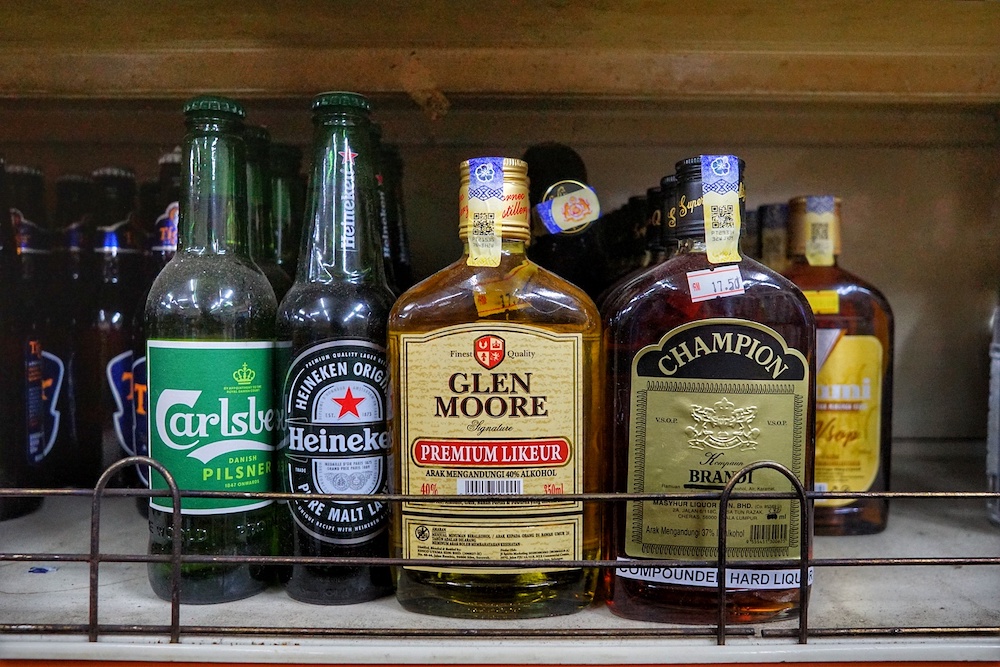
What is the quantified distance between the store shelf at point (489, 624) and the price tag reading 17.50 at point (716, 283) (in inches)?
11.4

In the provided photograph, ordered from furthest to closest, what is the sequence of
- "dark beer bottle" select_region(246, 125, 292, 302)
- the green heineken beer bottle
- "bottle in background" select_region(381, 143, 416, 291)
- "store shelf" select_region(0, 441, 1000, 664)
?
"bottle in background" select_region(381, 143, 416, 291), "dark beer bottle" select_region(246, 125, 292, 302), the green heineken beer bottle, "store shelf" select_region(0, 441, 1000, 664)

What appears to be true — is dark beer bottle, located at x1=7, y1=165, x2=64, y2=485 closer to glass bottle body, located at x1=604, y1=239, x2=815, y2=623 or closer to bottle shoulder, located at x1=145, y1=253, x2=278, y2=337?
bottle shoulder, located at x1=145, y1=253, x2=278, y2=337

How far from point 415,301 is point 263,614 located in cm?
32

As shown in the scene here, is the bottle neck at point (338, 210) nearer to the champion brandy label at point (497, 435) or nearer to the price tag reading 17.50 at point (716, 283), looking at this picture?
the champion brandy label at point (497, 435)

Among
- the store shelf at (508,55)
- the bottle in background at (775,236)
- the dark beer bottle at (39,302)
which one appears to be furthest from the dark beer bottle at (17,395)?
the bottle in background at (775,236)

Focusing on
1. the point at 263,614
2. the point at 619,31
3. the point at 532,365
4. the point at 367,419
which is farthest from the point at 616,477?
the point at 619,31

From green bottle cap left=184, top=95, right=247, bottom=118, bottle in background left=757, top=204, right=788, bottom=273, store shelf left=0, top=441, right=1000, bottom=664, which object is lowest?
store shelf left=0, top=441, right=1000, bottom=664

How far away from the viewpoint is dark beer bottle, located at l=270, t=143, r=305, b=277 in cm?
91

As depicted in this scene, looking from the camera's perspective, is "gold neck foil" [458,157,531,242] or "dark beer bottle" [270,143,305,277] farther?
"dark beer bottle" [270,143,305,277]

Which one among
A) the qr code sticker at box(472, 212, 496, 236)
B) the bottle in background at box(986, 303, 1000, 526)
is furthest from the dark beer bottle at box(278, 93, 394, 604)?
the bottle in background at box(986, 303, 1000, 526)

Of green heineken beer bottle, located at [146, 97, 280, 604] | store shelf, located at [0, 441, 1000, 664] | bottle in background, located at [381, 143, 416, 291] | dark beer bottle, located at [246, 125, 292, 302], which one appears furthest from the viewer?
bottle in background, located at [381, 143, 416, 291]

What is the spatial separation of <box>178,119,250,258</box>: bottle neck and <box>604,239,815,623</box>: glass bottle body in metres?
0.41

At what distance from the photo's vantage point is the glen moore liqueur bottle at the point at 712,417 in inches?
26.6

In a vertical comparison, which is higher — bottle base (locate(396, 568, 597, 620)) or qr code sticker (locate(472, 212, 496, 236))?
qr code sticker (locate(472, 212, 496, 236))
